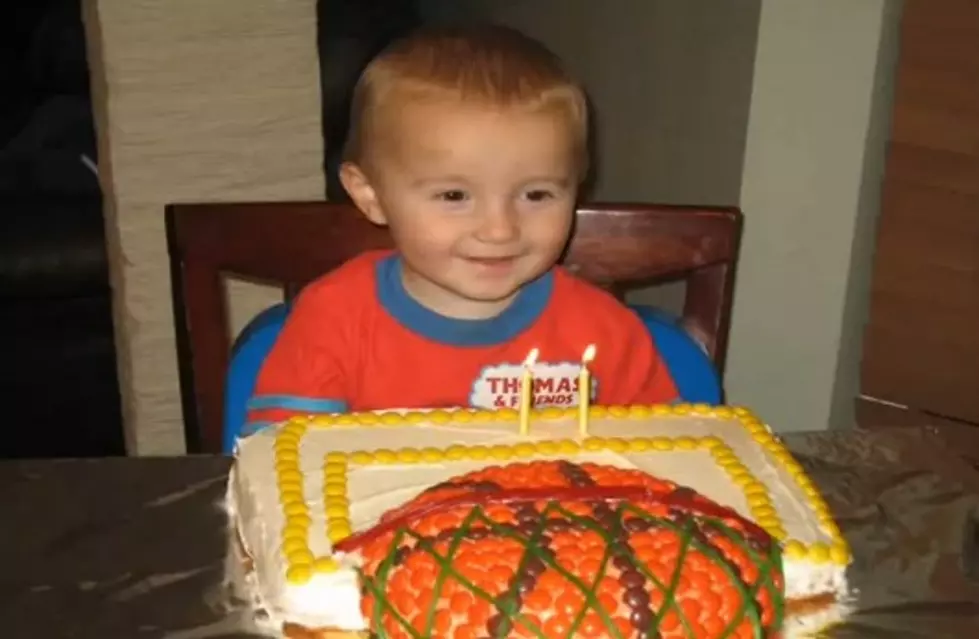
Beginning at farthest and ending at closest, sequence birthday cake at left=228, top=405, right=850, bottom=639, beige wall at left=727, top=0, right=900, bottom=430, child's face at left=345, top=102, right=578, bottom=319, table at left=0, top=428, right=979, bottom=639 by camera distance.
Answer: beige wall at left=727, top=0, right=900, bottom=430
child's face at left=345, top=102, right=578, bottom=319
table at left=0, top=428, right=979, bottom=639
birthday cake at left=228, top=405, right=850, bottom=639

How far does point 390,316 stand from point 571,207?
0.60ft

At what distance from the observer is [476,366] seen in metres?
1.16

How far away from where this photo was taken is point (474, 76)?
1057 mm

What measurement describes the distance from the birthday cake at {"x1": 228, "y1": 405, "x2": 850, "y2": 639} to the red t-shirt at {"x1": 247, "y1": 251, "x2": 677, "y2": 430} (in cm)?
18

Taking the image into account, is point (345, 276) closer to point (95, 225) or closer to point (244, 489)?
point (244, 489)

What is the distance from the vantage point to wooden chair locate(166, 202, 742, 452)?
1228mm

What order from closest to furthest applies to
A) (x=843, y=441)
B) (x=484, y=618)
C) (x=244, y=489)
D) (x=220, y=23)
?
(x=484, y=618), (x=244, y=489), (x=843, y=441), (x=220, y=23)

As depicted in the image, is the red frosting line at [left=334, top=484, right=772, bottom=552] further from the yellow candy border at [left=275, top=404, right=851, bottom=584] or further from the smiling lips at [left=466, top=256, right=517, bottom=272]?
the smiling lips at [left=466, top=256, right=517, bottom=272]

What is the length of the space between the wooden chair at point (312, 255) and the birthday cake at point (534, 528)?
1.07 feet

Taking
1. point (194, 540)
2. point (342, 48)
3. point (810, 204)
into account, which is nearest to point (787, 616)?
point (194, 540)

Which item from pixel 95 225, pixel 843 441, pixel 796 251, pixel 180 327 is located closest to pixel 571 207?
pixel 843 441

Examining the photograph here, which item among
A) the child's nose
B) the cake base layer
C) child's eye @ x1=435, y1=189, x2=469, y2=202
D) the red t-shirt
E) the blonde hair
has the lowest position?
the cake base layer

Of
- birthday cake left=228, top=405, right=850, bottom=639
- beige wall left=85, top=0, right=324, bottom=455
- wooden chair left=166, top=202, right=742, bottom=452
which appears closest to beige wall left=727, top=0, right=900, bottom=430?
wooden chair left=166, top=202, right=742, bottom=452

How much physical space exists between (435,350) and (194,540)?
1.07 ft
